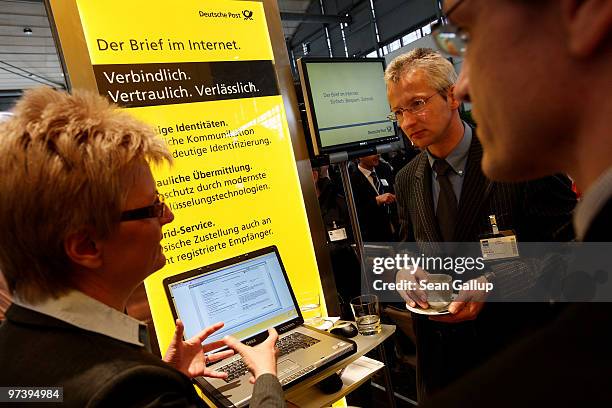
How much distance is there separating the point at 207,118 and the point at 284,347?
125 cm

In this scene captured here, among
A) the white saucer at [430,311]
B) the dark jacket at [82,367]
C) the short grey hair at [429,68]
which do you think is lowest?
the white saucer at [430,311]

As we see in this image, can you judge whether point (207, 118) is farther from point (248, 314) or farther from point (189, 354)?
point (189, 354)

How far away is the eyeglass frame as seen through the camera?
97 centimetres

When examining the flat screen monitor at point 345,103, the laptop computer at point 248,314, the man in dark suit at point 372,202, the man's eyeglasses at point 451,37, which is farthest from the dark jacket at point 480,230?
the man in dark suit at point 372,202

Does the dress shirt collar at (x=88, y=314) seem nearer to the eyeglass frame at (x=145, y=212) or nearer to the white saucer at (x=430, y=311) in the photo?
the eyeglass frame at (x=145, y=212)

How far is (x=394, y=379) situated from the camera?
329 cm

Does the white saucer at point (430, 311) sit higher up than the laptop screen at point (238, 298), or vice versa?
the laptop screen at point (238, 298)

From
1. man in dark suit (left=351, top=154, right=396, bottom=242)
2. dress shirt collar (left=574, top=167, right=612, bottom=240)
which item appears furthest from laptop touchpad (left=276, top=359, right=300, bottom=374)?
man in dark suit (left=351, top=154, right=396, bottom=242)

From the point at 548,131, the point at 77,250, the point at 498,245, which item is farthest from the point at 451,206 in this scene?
the point at 77,250

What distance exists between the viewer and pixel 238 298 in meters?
1.77

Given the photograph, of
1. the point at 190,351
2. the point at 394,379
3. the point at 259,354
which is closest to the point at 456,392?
the point at 259,354

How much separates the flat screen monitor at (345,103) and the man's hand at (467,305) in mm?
1213

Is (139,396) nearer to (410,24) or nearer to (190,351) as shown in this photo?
(190,351)

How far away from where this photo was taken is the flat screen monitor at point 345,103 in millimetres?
2354
